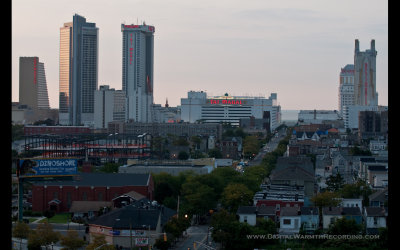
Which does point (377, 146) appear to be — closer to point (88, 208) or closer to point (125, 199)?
point (125, 199)

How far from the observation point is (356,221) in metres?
20.8

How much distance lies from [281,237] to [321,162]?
23380mm

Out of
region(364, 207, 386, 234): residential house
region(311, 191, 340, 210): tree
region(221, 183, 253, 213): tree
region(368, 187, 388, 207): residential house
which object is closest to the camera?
region(364, 207, 386, 234): residential house

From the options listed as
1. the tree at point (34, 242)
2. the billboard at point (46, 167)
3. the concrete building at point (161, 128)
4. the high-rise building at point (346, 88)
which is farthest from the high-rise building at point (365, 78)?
the tree at point (34, 242)

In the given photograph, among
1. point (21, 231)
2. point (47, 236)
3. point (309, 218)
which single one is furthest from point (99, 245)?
point (309, 218)

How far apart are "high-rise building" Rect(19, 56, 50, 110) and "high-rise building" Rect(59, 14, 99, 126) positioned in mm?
4722

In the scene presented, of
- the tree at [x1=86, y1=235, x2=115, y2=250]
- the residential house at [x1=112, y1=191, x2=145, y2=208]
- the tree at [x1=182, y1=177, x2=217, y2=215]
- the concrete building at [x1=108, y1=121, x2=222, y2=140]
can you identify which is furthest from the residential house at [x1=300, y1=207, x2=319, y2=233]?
the concrete building at [x1=108, y1=121, x2=222, y2=140]

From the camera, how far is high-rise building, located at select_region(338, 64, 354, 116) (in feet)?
520

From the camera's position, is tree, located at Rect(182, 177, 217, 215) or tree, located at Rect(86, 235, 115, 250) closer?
tree, located at Rect(86, 235, 115, 250)

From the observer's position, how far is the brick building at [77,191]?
91.4 feet

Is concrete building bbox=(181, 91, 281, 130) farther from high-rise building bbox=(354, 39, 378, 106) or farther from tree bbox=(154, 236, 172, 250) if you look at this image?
tree bbox=(154, 236, 172, 250)

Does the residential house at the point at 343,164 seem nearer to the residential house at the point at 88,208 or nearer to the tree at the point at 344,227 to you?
the residential house at the point at 88,208

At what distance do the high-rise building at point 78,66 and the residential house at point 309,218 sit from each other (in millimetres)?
110991

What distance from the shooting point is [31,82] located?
5143 inches
